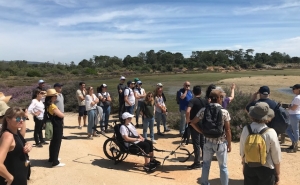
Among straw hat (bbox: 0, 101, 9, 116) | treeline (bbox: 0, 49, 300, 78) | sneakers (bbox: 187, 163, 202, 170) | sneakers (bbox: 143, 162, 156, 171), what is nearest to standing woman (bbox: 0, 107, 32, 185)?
straw hat (bbox: 0, 101, 9, 116)

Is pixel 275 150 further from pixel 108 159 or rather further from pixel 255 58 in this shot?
pixel 255 58

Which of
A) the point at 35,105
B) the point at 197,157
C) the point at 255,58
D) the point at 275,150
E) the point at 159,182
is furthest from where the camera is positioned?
the point at 255,58

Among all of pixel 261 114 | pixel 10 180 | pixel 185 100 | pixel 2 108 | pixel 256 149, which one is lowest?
pixel 10 180

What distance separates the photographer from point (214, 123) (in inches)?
193

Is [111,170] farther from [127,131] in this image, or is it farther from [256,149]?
[256,149]

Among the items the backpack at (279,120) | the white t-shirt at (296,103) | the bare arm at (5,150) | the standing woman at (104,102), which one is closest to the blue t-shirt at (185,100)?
the standing woman at (104,102)

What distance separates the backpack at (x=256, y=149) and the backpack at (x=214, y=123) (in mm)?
960

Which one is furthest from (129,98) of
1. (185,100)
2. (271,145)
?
(271,145)

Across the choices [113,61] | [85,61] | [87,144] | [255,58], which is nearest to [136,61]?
[113,61]

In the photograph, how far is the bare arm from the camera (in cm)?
321

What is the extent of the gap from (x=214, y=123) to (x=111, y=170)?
9.53 ft

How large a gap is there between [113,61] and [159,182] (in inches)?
3773

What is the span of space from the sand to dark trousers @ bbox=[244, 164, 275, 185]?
7.13 ft

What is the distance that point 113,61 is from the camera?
3947 inches
